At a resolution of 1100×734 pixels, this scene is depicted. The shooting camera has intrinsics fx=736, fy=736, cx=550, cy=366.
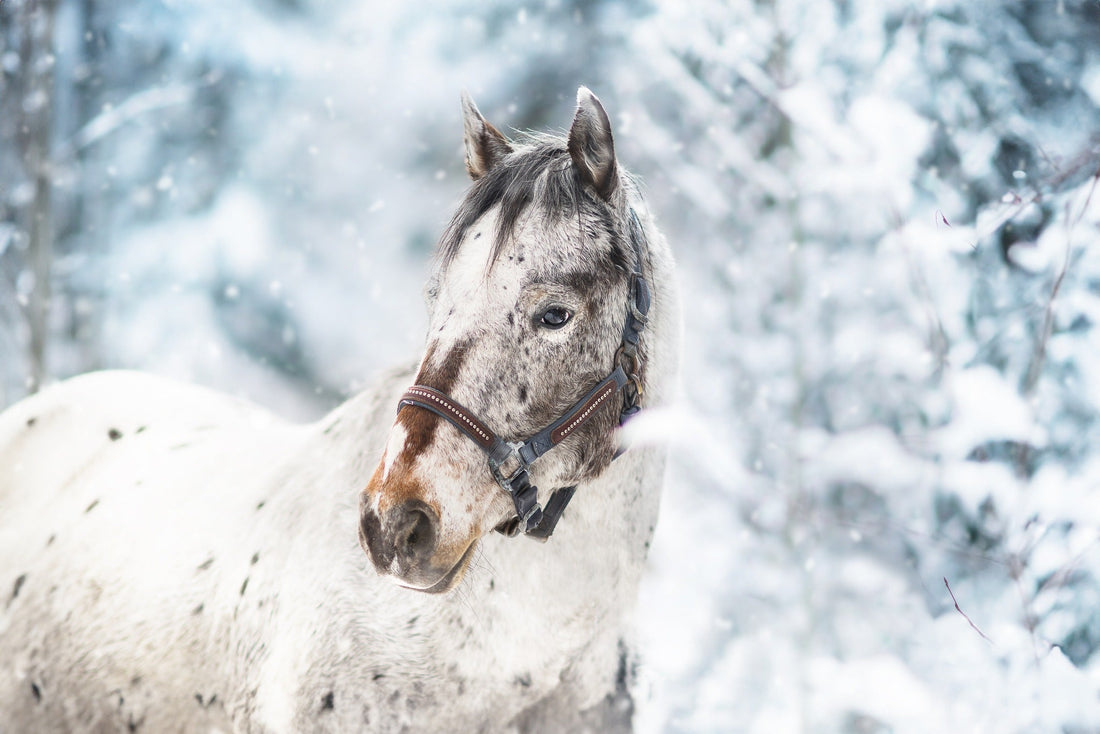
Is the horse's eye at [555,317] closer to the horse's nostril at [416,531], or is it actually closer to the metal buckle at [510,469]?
the metal buckle at [510,469]

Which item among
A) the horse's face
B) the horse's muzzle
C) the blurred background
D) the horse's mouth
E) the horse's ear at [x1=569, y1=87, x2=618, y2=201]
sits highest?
the horse's ear at [x1=569, y1=87, x2=618, y2=201]

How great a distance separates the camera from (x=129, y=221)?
6.84 m

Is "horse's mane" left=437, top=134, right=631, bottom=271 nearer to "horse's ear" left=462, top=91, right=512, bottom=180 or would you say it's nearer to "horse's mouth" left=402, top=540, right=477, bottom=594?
"horse's ear" left=462, top=91, right=512, bottom=180

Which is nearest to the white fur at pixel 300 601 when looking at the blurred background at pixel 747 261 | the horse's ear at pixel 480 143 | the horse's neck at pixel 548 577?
the horse's neck at pixel 548 577

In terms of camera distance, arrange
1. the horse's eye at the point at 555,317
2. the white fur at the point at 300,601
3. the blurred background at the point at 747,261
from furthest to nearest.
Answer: the blurred background at the point at 747,261 < the white fur at the point at 300,601 < the horse's eye at the point at 555,317

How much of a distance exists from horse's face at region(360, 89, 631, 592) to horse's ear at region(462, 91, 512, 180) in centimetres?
14

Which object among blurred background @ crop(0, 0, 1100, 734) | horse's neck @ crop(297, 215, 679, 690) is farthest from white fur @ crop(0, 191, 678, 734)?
blurred background @ crop(0, 0, 1100, 734)

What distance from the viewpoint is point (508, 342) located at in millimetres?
1510

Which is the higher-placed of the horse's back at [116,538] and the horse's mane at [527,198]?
the horse's mane at [527,198]

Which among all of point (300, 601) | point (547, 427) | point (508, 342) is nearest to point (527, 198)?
point (508, 342)

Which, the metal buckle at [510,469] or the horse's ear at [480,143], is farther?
the horse's ear at [480,143]

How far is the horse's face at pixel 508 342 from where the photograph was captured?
138 centimetres

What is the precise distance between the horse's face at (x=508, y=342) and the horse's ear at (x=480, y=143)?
14 cm

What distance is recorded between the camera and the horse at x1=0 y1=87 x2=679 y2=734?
1488 millimetres
